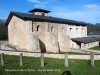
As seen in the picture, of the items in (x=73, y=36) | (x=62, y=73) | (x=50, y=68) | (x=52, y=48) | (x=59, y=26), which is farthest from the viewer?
(x=73, y=36)

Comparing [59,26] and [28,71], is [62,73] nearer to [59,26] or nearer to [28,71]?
[28,71]

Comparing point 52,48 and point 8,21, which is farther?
point 8,21

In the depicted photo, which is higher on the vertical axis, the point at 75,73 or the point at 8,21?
the point at 8,21

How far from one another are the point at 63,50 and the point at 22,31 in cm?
891

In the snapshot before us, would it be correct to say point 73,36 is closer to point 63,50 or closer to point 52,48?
point 63,50

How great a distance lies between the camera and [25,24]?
1947 centimetres

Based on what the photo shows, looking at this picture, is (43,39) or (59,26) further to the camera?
(59,26)

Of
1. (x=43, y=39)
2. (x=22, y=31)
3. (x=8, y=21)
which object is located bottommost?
(x=43, y=39)

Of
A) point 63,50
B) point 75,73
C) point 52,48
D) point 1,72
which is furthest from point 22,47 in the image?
point 75,73

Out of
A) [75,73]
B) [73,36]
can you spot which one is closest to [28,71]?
[75,73]

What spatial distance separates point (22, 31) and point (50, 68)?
11.9m

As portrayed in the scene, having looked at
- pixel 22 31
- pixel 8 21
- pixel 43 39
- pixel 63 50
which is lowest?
pixel 63 50

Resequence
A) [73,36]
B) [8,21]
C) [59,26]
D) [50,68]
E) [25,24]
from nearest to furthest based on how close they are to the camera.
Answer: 1. [50,68]
2. [25,24]
3. [8,21]
4. [59,26]
5. [73,36]

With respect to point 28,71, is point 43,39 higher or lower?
higher
